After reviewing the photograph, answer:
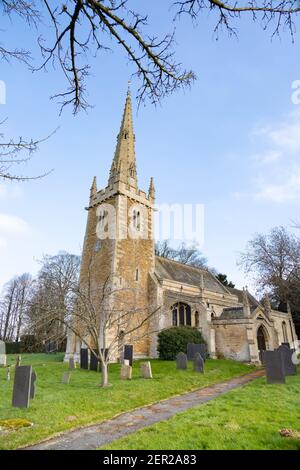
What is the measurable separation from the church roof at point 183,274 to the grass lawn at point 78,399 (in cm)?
1311

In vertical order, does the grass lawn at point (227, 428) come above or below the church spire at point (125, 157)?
below

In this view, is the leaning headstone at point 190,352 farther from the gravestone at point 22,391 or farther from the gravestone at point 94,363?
the gravestone at point 22,391

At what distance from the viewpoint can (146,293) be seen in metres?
23.4

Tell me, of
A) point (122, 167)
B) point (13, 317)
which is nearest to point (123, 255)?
point (122, 167)

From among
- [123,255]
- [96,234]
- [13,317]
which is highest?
[96,234]

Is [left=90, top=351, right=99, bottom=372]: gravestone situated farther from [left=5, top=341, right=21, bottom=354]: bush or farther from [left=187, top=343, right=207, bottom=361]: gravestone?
[left=5, top=341, right=21, bottom=354]: bush

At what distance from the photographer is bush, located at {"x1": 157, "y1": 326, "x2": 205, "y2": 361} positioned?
768 inches

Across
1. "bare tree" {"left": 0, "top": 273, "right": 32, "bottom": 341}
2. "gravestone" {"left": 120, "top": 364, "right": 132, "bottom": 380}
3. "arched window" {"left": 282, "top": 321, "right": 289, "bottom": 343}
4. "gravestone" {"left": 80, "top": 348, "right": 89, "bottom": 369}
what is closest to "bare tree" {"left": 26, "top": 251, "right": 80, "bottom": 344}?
"gravestone" {"left": 80, "top": 348, "right": 89, "bottom": 369}

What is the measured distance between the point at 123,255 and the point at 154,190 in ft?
27.5

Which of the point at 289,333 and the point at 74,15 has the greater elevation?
the point at 74,15

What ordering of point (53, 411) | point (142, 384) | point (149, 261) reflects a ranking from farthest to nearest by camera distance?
1. point (149, 261)
2. point (142, 384)
3. point (53, 411)

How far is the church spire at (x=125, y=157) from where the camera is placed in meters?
25.6

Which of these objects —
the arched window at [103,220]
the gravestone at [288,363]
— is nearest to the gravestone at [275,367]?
the gravestone at [288,363]
